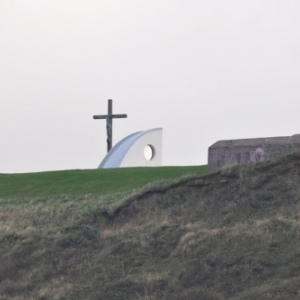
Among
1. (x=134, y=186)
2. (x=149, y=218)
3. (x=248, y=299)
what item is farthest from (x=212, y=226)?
(x=134, y=186)

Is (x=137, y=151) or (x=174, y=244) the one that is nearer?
(x=174, y=244)

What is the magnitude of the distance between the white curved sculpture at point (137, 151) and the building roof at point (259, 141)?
18.0 m

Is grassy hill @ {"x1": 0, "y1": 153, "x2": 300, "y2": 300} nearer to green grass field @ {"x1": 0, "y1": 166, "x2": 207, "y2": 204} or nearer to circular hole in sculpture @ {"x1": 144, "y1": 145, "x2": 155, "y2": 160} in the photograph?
green grass field @ {"x1": 0, "y1": 166, "x2": 207, "y2": 204}

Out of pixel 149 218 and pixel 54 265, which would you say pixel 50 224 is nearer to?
pixel 149 218

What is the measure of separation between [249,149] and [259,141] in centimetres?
37

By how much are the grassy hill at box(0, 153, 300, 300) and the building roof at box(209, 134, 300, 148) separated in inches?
93.0

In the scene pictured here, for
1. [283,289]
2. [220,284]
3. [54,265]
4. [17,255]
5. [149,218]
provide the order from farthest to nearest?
[149,218] < [17,255] < [54,265] < [220,284] < [283,289]

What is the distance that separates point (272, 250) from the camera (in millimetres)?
14578

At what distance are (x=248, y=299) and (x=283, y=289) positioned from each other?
554 millimetres

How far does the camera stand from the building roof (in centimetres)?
2144

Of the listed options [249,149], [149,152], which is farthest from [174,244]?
[149,152]

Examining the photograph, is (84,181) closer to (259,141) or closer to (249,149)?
(249,149)

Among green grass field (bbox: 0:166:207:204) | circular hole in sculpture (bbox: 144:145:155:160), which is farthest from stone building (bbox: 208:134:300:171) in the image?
circular hole in sculpture (bbox: 144:145:155:160)

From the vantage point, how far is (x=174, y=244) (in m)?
16.5
